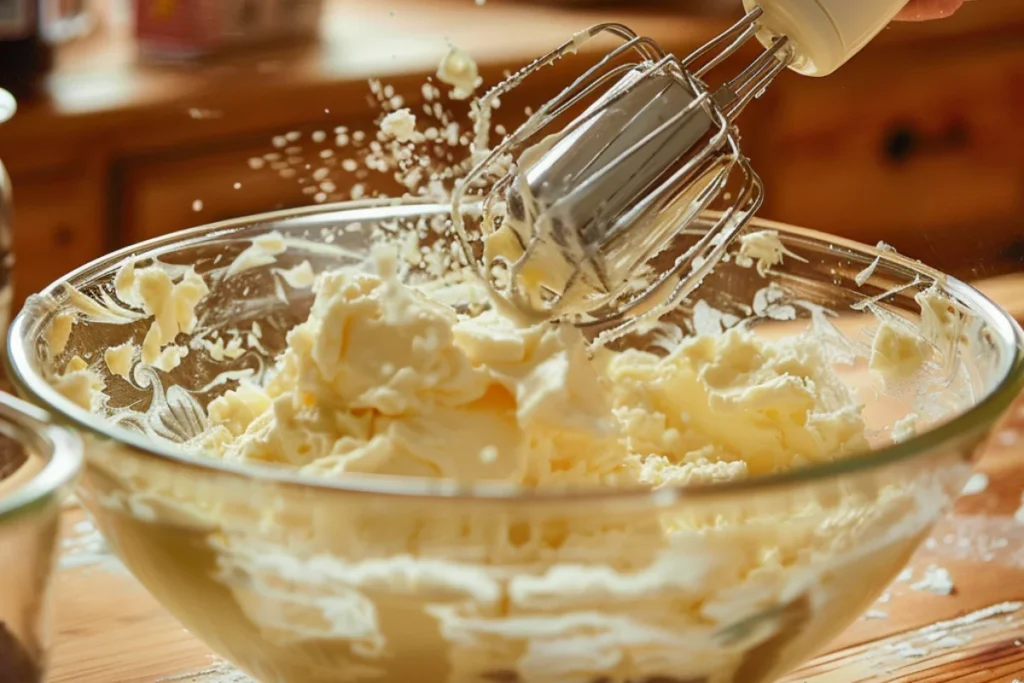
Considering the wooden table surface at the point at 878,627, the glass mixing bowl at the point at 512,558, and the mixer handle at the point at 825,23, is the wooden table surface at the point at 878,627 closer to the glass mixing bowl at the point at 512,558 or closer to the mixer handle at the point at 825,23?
the glass mixing bowl at the point at 512,558

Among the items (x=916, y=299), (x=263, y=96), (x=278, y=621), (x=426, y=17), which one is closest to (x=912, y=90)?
(x=426, y=17)

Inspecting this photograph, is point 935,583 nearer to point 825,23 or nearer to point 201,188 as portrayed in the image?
point 825,23

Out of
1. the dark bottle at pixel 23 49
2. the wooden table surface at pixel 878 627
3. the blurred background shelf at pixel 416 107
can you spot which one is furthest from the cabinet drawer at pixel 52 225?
the wooden table surface at pixel 878 627

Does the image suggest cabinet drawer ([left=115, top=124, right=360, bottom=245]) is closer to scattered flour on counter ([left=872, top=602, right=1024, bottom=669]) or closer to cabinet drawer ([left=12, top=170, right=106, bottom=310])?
cabinet drawer ([left=12, top=170, right=106, bottom=310])

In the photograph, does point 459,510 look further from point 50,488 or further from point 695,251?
point 695,251

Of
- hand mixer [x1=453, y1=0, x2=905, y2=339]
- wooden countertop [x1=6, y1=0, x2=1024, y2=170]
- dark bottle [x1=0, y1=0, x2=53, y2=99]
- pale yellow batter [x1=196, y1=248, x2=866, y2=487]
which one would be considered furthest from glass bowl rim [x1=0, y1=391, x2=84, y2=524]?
dark bottle [x1=0, y1=0, x2=53, y2=99]

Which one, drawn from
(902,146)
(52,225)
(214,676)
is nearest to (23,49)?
(52,225)
